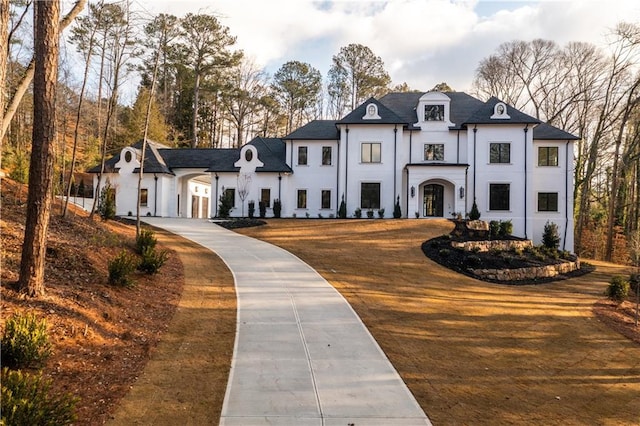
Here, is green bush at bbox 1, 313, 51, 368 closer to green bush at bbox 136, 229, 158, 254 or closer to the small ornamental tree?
green bush at bbox 136, 229, 158, 254

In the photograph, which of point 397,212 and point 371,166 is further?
point 371,166

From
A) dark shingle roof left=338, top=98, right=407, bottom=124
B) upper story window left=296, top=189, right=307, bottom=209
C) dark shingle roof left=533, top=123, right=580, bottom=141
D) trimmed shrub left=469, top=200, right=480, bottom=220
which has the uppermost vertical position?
dark shingle roof left=338, top=98, right=407, bottom=124

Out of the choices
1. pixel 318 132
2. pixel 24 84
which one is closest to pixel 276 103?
Result: pixel 318 132

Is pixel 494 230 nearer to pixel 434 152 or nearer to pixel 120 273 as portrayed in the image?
pixel 434 152

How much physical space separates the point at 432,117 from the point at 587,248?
1842cm

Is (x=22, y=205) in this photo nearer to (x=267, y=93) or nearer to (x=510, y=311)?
(x=510, y=311)

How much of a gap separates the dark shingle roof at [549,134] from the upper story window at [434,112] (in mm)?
6030

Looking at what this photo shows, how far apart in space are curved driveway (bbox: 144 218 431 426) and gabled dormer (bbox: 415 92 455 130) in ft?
58.6

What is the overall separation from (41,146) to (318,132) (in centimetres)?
2139

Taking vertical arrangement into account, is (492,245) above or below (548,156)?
below

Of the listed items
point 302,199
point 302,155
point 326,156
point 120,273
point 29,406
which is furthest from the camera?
point 302,155

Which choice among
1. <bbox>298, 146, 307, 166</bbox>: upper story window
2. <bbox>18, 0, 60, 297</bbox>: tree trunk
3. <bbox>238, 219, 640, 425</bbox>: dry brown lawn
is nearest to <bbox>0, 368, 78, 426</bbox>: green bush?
<bbox>18, 0, 60, 297</bbox>: tree trunk

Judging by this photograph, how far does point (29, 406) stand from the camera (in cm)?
359

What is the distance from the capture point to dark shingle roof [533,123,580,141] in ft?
82.4
